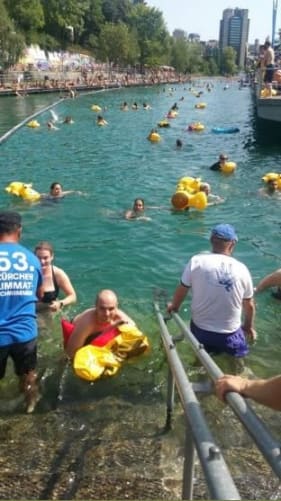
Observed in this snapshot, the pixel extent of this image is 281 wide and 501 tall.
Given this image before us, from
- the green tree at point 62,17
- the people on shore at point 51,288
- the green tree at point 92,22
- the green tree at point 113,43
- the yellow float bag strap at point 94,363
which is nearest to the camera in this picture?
the yellow float bag strap at point 94,363

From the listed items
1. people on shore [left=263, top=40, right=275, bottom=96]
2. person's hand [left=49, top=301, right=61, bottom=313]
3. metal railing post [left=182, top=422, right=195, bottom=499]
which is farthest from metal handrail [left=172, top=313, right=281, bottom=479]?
people on shore [left=263, top=40, right=275, bottom=96]

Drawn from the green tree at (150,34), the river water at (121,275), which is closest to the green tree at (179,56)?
the green tree at (150,34)

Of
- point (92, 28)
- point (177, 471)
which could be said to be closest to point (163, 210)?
point (177, 471)

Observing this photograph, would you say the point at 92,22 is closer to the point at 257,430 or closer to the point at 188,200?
the point at 188,200

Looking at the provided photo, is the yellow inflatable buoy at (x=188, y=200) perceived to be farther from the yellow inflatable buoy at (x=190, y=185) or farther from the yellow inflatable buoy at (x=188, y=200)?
the yellow inflatable buoy at (x=190, y=185)

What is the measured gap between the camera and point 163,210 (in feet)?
49.3

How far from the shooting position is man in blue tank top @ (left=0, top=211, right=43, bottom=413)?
487 cm

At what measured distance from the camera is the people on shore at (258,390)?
8.25 ft

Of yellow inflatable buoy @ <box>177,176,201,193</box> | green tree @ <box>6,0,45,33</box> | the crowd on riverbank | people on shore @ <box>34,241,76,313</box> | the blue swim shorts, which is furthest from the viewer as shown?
green tree @ <box>6,0,45,33</box>

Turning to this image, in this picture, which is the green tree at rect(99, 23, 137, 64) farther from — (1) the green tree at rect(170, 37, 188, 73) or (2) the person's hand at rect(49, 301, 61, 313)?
(2) the person's hand at rect(49, 301, 61, 313)

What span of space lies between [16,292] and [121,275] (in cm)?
553

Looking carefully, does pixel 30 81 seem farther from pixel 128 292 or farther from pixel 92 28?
pixel 128 292

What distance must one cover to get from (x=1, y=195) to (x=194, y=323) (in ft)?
38.4

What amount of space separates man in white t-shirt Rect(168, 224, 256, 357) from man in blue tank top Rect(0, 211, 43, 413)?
1599 millimetres
